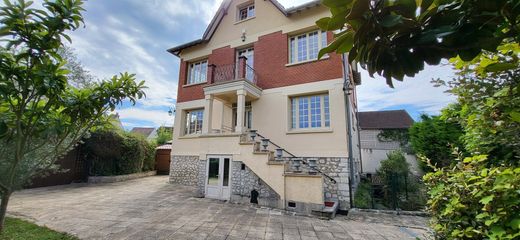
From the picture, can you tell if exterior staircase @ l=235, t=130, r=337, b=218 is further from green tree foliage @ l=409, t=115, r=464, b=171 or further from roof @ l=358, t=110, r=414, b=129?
roof @ l=358, t=110, r=414, b=129

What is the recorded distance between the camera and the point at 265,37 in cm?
1065

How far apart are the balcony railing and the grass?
7.35m

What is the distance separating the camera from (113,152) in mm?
12211

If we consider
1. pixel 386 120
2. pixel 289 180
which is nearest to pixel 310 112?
pixel 289 180

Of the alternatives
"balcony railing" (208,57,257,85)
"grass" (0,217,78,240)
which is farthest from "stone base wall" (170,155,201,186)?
"grass" (0,217,78,240)

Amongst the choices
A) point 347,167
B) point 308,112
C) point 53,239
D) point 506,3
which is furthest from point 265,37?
point 506,3

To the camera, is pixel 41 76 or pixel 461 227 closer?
pixel 461 227

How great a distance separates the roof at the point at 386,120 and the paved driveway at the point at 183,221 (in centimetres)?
1668

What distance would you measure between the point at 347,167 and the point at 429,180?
5.44 metres

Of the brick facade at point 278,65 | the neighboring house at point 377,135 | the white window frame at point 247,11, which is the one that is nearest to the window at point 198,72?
the brick facade at point 278,65

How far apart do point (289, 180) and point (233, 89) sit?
426cm

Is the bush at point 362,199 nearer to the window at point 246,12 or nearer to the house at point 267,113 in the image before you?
the house at point 267,113

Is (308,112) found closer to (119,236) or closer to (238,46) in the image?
(238,46)

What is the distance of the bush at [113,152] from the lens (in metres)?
11.8
